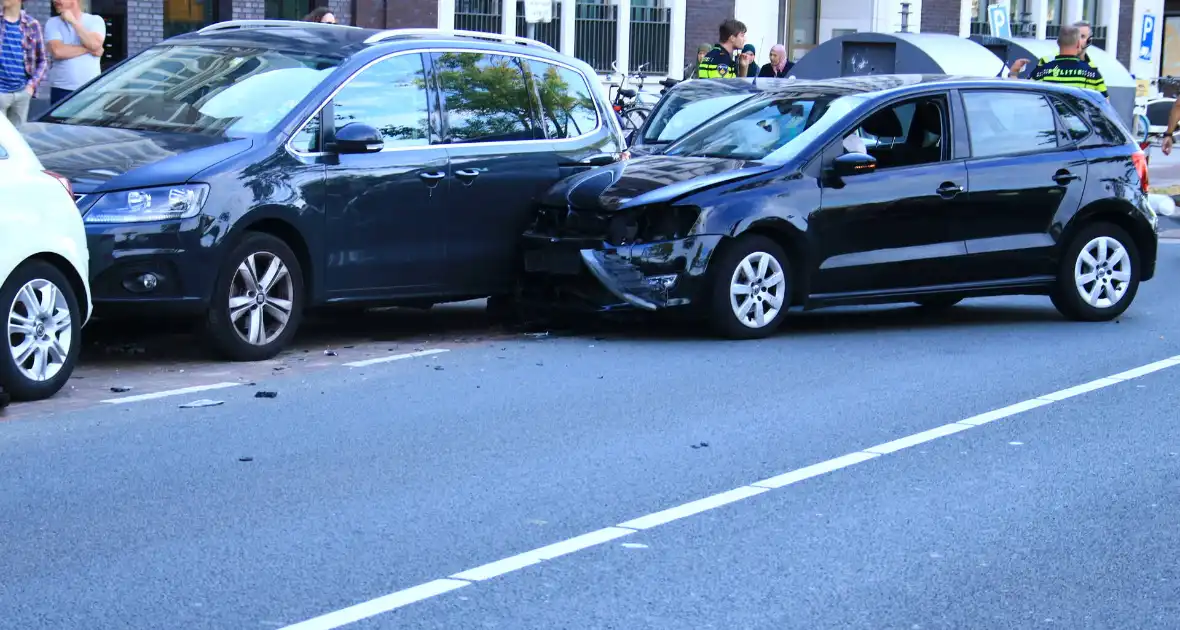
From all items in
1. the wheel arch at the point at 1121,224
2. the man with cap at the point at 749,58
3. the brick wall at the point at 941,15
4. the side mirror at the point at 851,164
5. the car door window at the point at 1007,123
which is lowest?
the wheel arch at the point at 1121,224

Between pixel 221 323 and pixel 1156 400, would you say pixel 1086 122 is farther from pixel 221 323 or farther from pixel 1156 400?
pixel 221 323

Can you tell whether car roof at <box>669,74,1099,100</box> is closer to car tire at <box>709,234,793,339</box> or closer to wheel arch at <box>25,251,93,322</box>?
car tire at <box>709,234,793,339</box>

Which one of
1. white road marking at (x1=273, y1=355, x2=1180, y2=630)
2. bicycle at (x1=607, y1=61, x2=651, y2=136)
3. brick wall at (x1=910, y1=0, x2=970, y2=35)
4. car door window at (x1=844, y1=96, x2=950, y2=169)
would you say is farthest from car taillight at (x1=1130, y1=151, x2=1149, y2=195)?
brick wall at (x1=910, y1=0, x2=970, y2=35)

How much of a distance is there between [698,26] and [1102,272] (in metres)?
18.9

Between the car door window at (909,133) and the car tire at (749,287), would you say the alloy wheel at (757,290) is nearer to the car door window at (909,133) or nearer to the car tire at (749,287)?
the car tire at (749,287)

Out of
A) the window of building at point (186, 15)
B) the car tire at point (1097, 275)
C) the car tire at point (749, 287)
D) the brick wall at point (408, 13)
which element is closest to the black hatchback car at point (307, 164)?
the car tire at point (749, 287)

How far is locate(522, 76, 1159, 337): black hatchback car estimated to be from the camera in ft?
36.3

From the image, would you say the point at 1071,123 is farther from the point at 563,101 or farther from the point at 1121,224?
the point at 563,101

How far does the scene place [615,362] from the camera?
1045 centimetres

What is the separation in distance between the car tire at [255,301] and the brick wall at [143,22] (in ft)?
45.2

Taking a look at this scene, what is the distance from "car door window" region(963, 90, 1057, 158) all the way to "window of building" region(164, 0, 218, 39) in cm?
1376

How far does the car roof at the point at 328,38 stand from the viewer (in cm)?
1096

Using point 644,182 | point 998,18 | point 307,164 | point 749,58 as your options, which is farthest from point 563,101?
point 998,18

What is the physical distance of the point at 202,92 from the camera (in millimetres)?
10719
